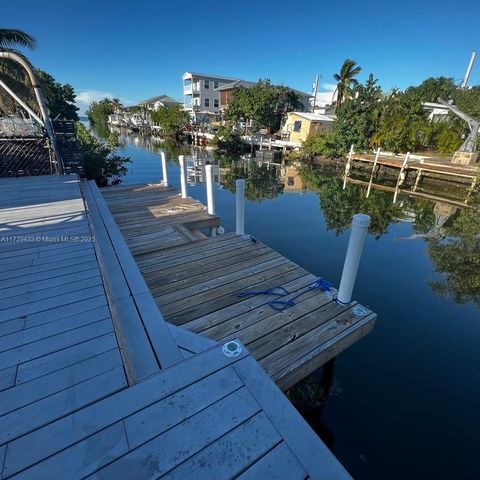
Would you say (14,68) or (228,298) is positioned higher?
(14,68)

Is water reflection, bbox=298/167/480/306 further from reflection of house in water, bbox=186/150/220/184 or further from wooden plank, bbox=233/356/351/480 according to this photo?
reflection of house in water, bbox=186/150/220/184

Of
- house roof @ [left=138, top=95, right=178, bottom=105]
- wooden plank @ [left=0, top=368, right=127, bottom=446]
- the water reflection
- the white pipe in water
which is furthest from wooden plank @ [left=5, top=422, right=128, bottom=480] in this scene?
house roof @ [left=138, top=95, right=178, bottom=105]

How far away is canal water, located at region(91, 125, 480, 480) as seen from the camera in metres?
2.93

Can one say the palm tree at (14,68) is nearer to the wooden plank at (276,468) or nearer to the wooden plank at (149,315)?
the wooden plank at (149,315)

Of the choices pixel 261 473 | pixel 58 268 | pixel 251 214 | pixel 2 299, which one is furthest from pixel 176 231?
pixel 251 214

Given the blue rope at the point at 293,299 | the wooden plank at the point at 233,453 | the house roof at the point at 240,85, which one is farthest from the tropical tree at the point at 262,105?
the wooden plank at the point at 233,453

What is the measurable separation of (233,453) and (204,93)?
47.1 meters

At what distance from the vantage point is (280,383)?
7.16 ft

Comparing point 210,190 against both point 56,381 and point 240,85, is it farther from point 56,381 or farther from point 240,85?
point 240,85

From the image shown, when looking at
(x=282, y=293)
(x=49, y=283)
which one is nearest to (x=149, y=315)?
(x=49, y=283)

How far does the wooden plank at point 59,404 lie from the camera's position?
1196 mm

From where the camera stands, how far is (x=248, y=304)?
3.04 meters

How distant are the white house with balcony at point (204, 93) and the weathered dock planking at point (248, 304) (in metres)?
40.2

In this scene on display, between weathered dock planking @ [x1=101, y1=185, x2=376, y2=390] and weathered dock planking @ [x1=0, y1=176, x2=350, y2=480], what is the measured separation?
0.76 meters
